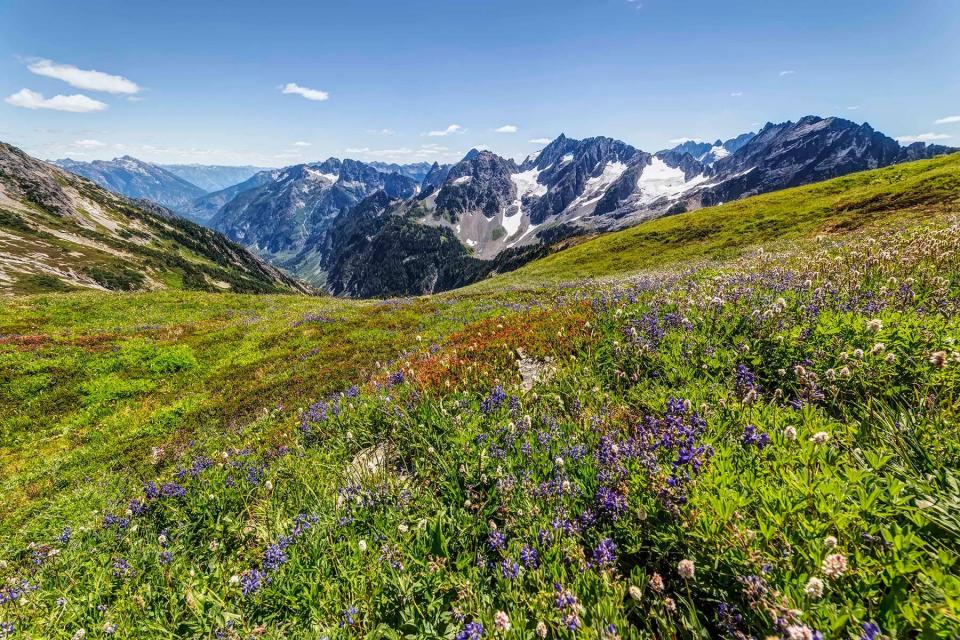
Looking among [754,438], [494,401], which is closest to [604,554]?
[754,438]

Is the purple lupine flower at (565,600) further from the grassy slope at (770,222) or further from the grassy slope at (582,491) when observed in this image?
the grassy slope at (770,222)

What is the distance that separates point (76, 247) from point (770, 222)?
643 ft

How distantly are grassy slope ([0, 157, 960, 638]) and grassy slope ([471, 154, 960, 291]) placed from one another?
3739cm

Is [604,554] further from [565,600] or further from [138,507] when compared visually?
[138,507]

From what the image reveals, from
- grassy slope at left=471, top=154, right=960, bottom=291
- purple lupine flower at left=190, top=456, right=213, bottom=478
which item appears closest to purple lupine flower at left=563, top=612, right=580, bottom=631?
purple lupine flower at left=190, top=456, right=213, bottom=478

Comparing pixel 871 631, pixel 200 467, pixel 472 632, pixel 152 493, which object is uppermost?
pixel 871 631

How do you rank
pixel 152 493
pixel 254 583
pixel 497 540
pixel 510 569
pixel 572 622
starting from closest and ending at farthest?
pixel 572 622 < pixel 510 569 < pixel 497 540 < pixel 254 583 < pixel 152 493

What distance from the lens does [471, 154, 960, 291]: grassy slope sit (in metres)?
44.2

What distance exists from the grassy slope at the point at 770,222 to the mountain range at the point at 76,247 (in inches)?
4727

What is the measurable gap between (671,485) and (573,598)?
3.94 ft

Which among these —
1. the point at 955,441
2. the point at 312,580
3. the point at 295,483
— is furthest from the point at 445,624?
the point at 955,441

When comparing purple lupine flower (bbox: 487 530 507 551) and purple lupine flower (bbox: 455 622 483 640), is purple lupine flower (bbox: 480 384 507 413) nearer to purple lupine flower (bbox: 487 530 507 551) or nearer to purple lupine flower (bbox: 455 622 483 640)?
purple lupine flower (bbox: 487 530 507 551)

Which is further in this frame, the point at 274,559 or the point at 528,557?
the point at 274,559

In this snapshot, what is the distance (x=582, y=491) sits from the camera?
377 centimetres
